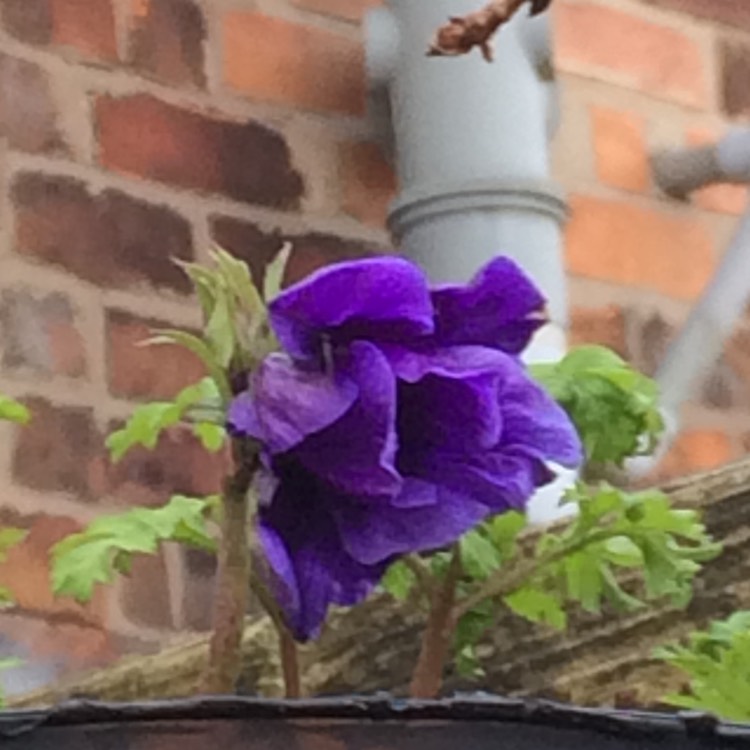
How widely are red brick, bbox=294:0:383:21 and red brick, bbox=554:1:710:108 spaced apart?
17cm

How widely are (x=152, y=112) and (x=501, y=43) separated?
236 mm

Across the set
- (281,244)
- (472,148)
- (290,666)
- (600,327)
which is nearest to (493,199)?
(472,148)

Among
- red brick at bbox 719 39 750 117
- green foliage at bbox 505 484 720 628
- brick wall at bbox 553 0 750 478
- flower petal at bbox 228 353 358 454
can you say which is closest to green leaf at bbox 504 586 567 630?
green foliage at bbox 505 484 720 628

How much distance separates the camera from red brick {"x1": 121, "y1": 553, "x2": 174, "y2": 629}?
47.4 inches

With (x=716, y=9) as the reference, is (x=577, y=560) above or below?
below

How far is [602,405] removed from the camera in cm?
65

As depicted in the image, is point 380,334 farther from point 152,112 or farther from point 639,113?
point 639,113

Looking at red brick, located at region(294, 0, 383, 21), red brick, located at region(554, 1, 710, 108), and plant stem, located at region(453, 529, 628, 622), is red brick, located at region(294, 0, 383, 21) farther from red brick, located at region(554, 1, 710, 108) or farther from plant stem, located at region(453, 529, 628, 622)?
plant stem, located at region(453, 529, 628, 622)

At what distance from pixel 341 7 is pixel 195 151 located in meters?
0.18

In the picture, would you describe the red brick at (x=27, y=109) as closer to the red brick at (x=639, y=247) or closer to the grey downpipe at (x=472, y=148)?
the grey downpipe at (x=472, y=148)

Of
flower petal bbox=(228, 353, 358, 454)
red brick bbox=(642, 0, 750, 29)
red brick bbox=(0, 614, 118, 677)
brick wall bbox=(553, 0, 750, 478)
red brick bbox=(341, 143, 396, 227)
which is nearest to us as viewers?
flower petal bbox=(228, 353, 358, 454)

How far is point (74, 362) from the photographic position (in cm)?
123

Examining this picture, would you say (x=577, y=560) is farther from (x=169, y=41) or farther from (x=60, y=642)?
(x=169, y=41)

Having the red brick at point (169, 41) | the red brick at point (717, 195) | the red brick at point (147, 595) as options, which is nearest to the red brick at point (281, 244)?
the red brick at point (169, 41)
